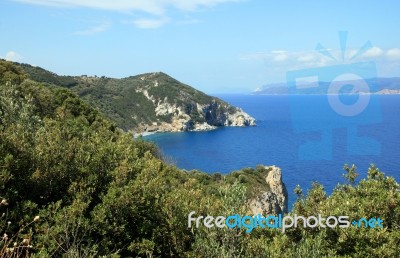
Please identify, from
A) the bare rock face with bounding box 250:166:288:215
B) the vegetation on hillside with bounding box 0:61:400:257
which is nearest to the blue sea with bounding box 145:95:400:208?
the bare rock face with bounding box 250:166:288:215

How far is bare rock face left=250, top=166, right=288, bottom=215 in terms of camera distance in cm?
4854

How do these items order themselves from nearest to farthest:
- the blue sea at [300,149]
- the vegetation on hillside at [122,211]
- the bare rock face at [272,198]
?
the vegetation on hillside at [122,211] → the bare rock face at [272,198] → the blue sea at [300,149]

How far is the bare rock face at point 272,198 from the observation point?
159 feet

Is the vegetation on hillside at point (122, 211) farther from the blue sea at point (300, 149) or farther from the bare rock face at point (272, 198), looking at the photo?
the blue sea at point (300, 149)

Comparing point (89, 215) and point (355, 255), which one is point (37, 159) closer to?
point (89, 215)

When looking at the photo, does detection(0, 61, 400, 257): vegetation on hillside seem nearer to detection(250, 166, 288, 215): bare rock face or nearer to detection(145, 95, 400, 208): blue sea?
detection(250, 166, 288, 215): bare rock face

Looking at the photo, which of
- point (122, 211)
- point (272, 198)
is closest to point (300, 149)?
point (272, 198)

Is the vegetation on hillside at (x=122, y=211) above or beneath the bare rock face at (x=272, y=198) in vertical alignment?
above

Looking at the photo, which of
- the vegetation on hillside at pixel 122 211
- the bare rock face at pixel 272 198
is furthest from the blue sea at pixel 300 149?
the vegetation on hillside at pixel 122 211

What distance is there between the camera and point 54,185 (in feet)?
39.4

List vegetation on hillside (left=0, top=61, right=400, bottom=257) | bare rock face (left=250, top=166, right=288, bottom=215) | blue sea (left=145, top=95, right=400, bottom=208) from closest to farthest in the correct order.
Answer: vegetation on hillside (left=0, top=61, right=400, bottom=257)
bare rock face (left=250, top=166, right=288, bottom=215)
blue sea (left=145, top=95, right=400, bottom=208)

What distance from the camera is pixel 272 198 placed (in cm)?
5259

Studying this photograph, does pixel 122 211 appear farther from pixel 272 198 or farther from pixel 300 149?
pixel 300 149

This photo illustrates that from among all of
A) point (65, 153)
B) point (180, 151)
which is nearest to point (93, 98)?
point (180, 151)
